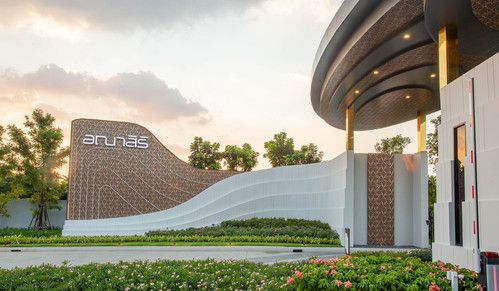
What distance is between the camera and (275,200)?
23922mm

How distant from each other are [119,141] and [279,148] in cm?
2559

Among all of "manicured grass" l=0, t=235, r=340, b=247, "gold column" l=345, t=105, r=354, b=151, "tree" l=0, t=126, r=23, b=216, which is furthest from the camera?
"tree" l=0, t=126, r=23, b=216

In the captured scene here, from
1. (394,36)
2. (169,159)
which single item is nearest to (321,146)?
(169,159)

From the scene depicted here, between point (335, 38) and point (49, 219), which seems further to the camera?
point (49, 219)

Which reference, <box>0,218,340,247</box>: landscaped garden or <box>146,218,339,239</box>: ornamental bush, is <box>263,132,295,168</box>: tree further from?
<box>0,218,340,247</box>: landscaped garden

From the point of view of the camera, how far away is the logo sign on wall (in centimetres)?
2827

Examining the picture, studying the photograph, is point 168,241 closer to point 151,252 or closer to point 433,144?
point 151,252

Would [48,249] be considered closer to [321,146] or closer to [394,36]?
[394,36]

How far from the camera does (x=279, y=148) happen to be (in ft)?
171

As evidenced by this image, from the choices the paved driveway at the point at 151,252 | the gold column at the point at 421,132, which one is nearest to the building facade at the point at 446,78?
the gold column at the point at 421,132

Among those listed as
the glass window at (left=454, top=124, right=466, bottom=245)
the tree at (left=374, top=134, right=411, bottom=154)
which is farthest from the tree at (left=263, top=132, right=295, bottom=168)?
the glass window at (left=454, top=124, right=466, bottom=245)

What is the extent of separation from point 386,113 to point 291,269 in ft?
54.1

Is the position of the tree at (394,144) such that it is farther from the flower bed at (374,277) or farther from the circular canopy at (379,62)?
the flower bed at (374,277)

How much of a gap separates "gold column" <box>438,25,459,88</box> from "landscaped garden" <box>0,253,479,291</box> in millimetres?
5016
